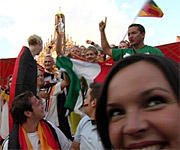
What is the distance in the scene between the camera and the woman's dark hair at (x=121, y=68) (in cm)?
90

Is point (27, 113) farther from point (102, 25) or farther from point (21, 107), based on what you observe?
point (102, 25)

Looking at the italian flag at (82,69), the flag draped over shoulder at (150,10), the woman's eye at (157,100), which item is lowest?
the woman's eye at (157,100)

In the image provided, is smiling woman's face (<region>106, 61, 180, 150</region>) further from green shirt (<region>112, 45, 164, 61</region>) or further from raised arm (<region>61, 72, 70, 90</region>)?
raised arm (<region>61, 72, 70, 90</region>)

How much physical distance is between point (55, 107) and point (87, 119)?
183cm

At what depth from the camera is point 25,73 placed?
12.2 ft

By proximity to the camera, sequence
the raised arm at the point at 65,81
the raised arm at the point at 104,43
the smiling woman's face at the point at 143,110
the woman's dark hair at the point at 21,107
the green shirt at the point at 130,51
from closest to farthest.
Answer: the smiling woman's face at the point at 143,110 → the woman's dark hair at the point at 21,107 → the green shirt at the point at 130,51 → the raised arm at the point at 104,43 → the raised arm at the point at 65,81

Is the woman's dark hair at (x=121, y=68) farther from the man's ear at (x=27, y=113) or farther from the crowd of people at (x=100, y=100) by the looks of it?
the man's ear at (x=27, y=113)

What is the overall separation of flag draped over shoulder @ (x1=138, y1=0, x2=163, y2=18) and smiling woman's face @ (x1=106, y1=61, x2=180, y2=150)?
179 inches

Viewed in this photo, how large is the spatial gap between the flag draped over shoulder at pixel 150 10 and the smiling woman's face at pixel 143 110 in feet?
14.9

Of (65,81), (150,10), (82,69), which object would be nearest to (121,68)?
(65,81)

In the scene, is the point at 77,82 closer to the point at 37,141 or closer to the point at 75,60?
the point at 75,60

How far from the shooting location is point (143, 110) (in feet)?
2.83

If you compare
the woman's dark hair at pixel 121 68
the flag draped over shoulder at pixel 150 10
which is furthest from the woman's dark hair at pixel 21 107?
the flag draped over shoulder at pixel 150 10

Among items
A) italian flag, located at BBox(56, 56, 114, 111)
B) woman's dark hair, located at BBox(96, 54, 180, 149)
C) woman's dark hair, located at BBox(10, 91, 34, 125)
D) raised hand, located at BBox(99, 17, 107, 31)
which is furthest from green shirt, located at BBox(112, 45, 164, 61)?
woman's dark hair, located at BBox(96, 54, 180, 149)
